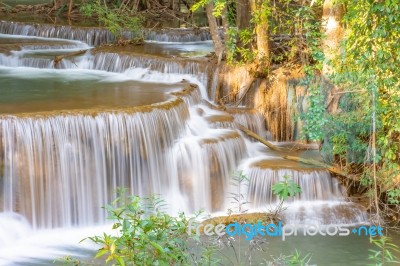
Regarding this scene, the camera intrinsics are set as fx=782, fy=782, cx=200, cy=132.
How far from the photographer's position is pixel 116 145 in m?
10.9

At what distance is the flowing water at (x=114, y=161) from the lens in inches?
396

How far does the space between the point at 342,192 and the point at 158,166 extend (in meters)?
2.68

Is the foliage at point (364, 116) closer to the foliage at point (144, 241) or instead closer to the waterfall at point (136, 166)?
the waterfall at point (136, 166)

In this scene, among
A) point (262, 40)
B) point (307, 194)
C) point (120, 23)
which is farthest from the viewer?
point (120, 23)

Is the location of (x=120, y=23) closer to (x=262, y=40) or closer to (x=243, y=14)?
(x=243, y=14)

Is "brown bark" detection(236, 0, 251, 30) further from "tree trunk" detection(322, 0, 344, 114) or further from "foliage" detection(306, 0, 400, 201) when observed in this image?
"foliage" detection(306, 0, 400, 201)

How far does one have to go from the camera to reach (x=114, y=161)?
427 inches

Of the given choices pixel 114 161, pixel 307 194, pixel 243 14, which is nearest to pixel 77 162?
pixel 114 161

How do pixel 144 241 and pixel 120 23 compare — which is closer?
pixel 144 241

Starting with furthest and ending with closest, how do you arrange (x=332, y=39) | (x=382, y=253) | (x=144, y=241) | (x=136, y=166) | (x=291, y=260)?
(x=332, y=39) → (x=136, y=166) → (x=382, y=253) → (x=291, y=260) → (x=144, y=241)
